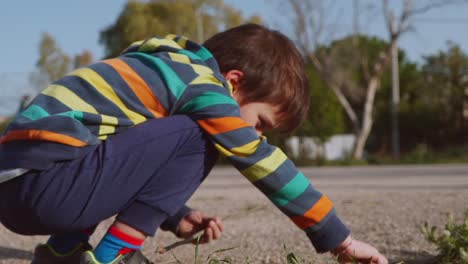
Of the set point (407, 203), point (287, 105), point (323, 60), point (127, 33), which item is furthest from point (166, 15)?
point (287, 105)

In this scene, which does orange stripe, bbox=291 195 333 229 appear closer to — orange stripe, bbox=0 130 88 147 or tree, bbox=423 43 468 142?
orange stripe, bbox=0 130 88 147

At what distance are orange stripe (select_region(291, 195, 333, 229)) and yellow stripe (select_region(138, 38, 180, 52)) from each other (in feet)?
2.10

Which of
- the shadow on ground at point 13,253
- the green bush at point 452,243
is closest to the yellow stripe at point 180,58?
the green bush at point 452,243

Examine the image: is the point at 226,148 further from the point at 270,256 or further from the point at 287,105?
the point at 270,256

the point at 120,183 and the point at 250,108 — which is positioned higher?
the point at 250,108

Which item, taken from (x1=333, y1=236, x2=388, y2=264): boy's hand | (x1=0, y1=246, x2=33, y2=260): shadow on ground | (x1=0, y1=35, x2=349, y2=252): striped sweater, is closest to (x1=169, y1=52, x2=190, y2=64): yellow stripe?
(x1=0, y1=35, x2=349, y2=252): striped sweater

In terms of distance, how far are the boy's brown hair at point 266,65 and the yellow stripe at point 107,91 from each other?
0.34 metres

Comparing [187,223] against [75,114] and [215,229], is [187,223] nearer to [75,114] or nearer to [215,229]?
[215,229]

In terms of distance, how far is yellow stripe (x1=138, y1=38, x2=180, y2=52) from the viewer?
6.81 feet

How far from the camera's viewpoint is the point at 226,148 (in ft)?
6.15

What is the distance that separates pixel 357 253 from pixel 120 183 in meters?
0.71

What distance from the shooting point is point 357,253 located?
1.96m

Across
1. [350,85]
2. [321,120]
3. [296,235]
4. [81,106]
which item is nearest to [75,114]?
[81,106]

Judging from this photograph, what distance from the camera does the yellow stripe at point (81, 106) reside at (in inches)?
72.9
